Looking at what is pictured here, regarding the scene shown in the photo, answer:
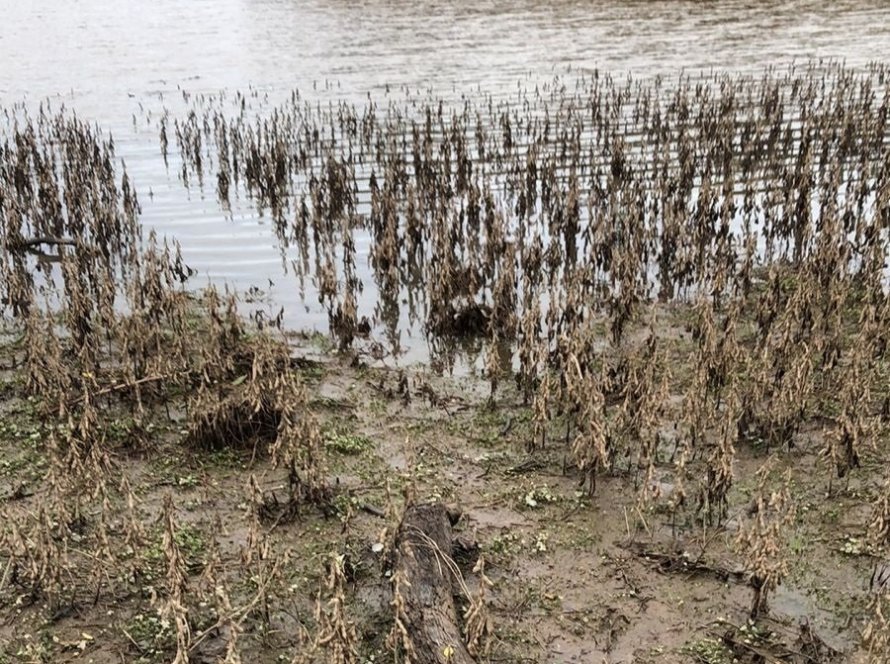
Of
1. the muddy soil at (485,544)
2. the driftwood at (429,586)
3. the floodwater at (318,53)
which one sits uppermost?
the floodwater at (318,53)

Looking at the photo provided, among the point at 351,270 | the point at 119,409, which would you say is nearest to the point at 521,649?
the point at 119,409

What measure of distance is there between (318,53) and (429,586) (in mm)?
21843

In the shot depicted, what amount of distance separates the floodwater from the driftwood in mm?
4282

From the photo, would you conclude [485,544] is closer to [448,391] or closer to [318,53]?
[448,391]

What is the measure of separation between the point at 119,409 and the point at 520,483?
149 inches

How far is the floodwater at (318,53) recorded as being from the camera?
12492 mm

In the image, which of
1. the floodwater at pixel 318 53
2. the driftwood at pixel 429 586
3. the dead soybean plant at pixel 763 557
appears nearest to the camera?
the driftwood at pixel 429 586

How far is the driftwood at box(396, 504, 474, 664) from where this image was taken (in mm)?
4408

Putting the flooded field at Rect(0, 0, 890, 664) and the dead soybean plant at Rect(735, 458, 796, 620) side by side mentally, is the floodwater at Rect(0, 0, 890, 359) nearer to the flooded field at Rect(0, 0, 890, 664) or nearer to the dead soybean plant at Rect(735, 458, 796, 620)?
the flooded field at Rect(0, 0, 890, 664)

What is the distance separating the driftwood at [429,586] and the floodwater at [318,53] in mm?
4282

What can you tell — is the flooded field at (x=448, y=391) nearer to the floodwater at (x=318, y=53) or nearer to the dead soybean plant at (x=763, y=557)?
the dead soybean plant at (x=763, y=557)

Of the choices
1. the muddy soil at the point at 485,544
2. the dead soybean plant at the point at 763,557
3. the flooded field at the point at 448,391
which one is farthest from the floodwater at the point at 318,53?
the dead soybean plant at the point at 763,557

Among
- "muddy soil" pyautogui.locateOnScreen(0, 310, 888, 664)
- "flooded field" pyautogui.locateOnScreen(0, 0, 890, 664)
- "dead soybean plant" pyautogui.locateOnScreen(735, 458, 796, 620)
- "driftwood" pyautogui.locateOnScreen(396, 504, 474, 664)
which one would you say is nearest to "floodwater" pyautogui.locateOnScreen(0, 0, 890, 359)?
"flooded field" pyautogui.locateOnScreen(0, 0, 890, 664)

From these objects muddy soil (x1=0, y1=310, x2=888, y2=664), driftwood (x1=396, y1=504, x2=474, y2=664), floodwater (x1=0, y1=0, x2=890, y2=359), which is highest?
floodwater (x1=0, y1=0, x2=890, y2=359)
